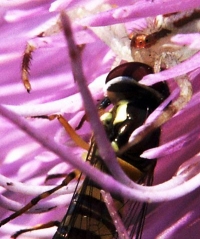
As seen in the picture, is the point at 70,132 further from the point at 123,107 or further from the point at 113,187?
the point at 113,187

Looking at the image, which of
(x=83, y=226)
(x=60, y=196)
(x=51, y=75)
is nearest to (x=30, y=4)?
(x=51, y=75)

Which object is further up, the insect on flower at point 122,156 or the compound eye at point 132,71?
the compound eye at point 132,71

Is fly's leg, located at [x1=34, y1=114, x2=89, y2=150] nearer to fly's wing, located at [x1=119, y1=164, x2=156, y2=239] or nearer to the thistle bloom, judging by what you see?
the thistle bloom

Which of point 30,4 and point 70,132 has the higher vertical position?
point 30,4

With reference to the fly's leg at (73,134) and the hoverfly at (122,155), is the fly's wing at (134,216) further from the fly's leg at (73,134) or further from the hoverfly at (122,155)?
the fly's leg at (73,134)

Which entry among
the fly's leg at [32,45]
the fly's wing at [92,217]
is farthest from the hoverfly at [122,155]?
the fly's leg at [32,45]

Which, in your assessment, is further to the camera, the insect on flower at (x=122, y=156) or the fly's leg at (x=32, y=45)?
the fly's leg at (x=32, y=45)

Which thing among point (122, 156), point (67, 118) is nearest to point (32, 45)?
point (67, 118)

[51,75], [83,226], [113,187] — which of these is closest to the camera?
[113,187]

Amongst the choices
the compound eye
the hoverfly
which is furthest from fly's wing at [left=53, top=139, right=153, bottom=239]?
the compound eye
